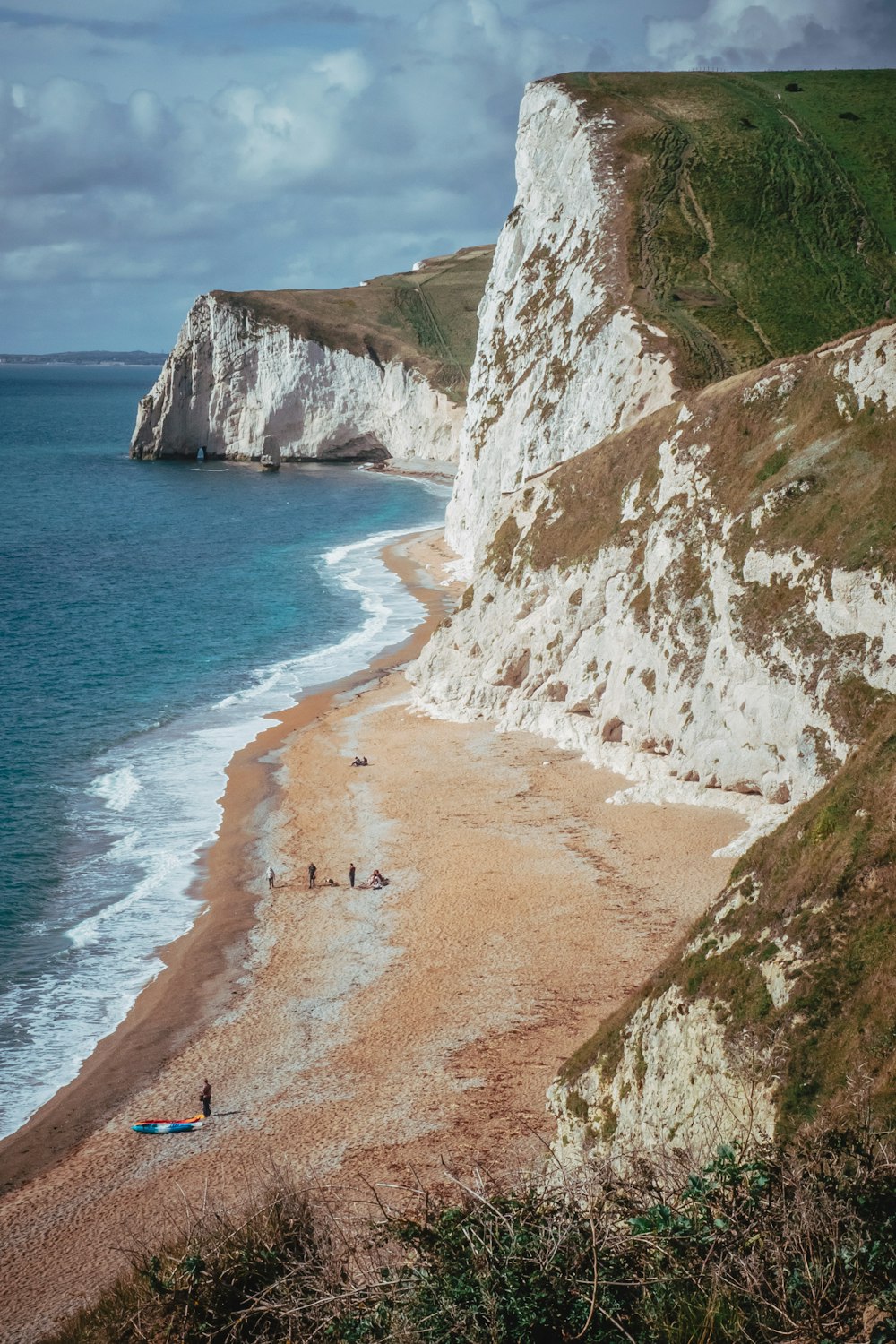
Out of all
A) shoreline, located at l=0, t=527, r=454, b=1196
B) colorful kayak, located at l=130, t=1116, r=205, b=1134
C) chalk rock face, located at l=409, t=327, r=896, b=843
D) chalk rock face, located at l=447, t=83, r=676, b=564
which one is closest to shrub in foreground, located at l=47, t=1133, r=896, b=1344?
colorful kayak, located at l=130, t=1116, r=205, b=1134

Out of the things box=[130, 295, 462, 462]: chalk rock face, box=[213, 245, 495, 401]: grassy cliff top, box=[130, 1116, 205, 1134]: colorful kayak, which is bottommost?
box=[130, 1116, 205, 1134]: colorful kayak

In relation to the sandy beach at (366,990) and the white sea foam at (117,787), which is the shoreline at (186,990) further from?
the white sea foam at (117,787)

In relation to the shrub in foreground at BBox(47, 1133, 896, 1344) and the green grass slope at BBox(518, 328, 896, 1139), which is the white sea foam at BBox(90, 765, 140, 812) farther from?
the shrub in foreground at BBox(47, 1133, 896, 1344)

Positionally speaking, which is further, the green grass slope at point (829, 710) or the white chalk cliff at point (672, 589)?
the white chalk cliff at point (672, 589)

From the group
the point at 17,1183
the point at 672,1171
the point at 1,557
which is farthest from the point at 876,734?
the point at 1,557

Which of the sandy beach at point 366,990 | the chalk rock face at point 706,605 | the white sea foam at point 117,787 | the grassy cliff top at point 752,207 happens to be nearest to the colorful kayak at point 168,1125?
the sandy beach at point 366,990

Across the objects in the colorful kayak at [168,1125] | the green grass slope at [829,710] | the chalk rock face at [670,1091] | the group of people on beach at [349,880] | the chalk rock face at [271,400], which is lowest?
the colorful kayak at [168,1125]

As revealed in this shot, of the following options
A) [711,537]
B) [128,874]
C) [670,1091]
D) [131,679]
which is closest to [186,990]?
[128,874]
